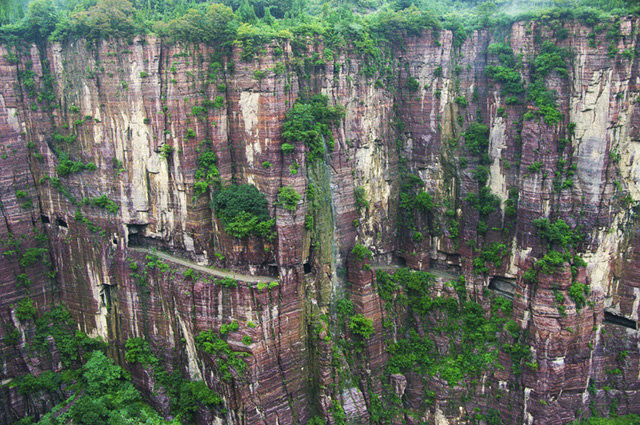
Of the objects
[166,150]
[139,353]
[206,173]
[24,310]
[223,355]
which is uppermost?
[166,150]

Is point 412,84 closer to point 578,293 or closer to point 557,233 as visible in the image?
point 557,233

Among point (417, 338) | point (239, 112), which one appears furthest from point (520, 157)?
point (239, 112)

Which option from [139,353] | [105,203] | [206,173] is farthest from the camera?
[139,353]

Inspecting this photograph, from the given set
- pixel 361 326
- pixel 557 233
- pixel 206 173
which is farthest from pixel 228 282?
pixel 557 233

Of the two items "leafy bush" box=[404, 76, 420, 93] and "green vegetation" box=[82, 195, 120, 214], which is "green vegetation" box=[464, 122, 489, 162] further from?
"green vegetation" box=[82, 195, 120, 214]

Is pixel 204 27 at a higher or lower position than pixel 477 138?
higher

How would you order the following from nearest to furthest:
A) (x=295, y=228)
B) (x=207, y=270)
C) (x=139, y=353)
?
(x=295, y=228) → (x=207, y=270) → (x=139, y=353)

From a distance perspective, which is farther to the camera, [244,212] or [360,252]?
[360,252]
